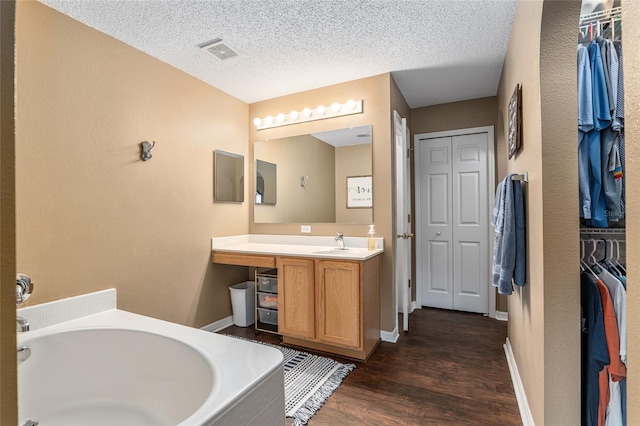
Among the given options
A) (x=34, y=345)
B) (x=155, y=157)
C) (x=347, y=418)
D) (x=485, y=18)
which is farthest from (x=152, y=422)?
(x=485, y=18)

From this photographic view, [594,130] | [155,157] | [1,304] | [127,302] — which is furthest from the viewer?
[155,157]

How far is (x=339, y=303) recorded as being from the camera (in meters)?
2.43

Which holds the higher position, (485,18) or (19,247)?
(485,18)

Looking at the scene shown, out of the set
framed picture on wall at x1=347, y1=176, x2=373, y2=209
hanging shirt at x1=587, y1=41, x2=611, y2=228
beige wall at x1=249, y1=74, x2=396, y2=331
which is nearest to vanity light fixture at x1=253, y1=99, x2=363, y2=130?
beige wall at x1=249, y1=74, x2=396, y2=331

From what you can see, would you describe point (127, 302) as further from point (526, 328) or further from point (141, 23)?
point (526, 328)

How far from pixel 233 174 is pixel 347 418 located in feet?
8.04

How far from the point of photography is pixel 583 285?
1.39 meters

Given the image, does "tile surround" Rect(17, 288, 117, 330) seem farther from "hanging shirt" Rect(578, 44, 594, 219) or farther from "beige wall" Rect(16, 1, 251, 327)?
"hanging shirt" Rect(578, 44, 594, 219)

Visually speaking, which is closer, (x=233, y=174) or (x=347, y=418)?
(x=347, y=418)

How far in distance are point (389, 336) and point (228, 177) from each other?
221cm

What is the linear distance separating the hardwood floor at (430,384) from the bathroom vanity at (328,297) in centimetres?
18

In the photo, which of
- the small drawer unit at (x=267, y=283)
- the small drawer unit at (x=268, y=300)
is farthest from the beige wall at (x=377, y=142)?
the small drawer unit at (x=268, y=300)

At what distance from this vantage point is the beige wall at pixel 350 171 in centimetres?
291

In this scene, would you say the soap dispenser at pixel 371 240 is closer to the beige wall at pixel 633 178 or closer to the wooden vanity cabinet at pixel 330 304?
the wooden vanity cabinet at pixel 330 304
